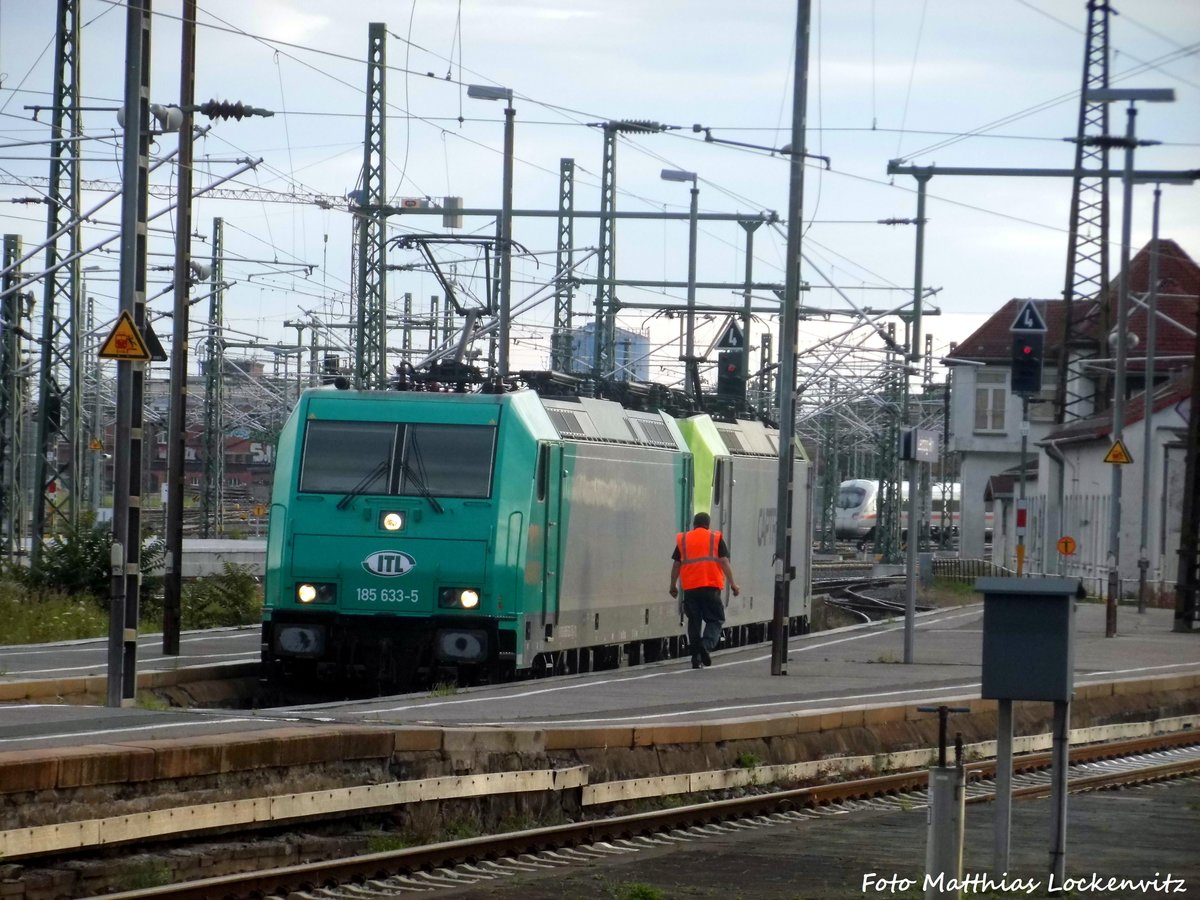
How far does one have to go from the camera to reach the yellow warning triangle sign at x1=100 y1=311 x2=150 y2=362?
14914mm

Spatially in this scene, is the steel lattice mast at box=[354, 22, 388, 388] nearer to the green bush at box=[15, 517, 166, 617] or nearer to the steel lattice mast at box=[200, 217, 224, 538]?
the green bush at box=[15, 517, 166, 617]

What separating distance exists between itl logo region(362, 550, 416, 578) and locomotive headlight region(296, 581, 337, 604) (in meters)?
0.40

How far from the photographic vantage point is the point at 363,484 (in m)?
18.6

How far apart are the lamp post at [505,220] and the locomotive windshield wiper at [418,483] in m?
7.39

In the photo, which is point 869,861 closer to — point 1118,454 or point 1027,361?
point 1027,361

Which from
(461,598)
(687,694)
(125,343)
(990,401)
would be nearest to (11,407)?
(461,598)

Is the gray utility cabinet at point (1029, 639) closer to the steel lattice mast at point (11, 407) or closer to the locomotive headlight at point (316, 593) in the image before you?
the locomotive headlight at point (316, 593)

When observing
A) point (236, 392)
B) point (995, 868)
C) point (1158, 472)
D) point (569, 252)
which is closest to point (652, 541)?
point (995, 868)

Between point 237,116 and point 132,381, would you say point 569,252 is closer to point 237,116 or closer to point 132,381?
point 237,116

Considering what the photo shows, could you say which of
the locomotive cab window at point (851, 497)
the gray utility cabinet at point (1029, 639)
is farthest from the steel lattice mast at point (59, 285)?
the locomotive cab window at point (851, 497)

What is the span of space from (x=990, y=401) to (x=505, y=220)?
49.8m

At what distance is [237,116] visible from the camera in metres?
23.1

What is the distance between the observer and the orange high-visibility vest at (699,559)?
A: 71.3ft

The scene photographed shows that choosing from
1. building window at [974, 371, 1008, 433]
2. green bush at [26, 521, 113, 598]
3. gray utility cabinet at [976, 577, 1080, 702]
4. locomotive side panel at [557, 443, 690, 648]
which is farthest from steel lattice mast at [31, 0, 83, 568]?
building window at [974, 371, 1008, 433]
